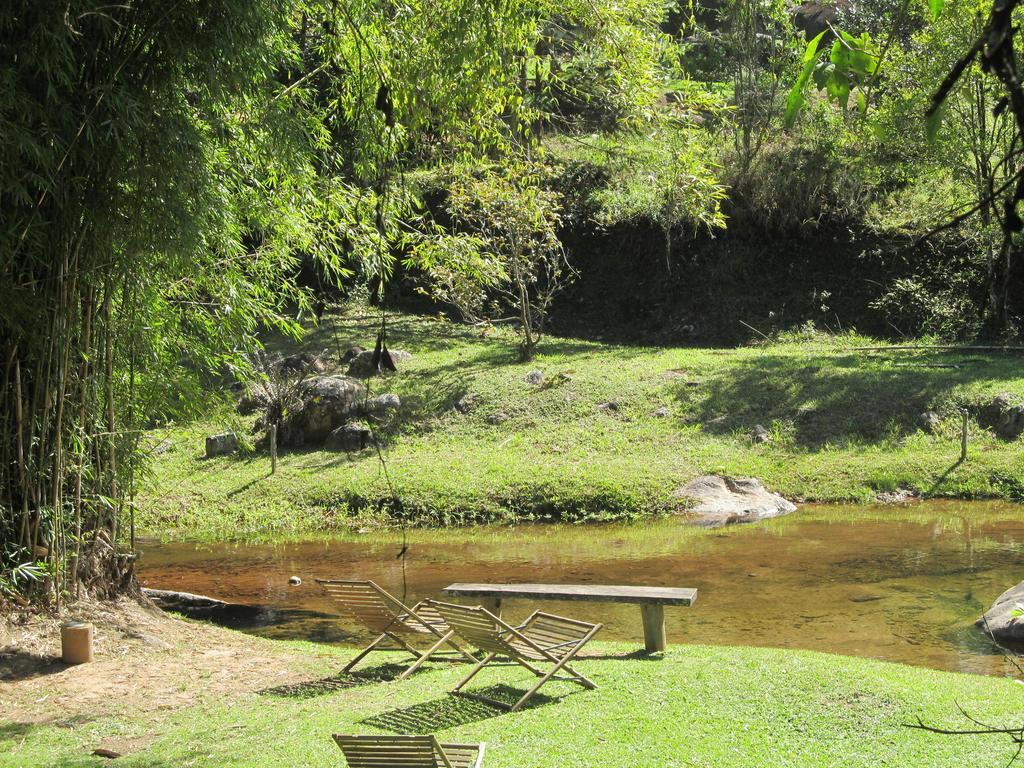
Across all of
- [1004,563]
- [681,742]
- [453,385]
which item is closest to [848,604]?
[1004,563]

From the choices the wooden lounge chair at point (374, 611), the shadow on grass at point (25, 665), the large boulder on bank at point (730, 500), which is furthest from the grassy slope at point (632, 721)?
the large boulder on bank at point (730, 500)

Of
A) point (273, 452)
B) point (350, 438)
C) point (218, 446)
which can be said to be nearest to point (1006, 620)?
point (350, 438)

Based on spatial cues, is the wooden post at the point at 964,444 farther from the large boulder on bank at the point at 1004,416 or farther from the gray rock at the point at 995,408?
the gray rock at the point at 995,408

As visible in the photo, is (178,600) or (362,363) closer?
(178,600)

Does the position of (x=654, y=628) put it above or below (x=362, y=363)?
below

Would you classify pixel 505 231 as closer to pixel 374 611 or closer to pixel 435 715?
pixel 374 611

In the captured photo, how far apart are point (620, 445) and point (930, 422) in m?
4.93

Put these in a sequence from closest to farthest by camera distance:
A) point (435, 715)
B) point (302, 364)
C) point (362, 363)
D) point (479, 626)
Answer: point (435, 715) → point (479, 626) → point (362, 363) → point (302, 364)

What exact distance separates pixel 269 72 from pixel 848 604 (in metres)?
7.04

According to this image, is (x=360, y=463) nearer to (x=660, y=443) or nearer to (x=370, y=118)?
(x=660, y=443)

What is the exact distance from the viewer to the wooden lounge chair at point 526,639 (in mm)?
6311

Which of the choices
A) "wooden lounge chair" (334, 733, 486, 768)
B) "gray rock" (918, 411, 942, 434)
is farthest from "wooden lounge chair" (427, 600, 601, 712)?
"gray rock" (918, 411, 942, 434)

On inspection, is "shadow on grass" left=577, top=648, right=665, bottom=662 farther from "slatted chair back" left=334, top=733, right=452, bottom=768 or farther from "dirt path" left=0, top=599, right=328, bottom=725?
"slatted chair back" left=334, top=733, right=452, bottom=768

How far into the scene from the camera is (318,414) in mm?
17812
